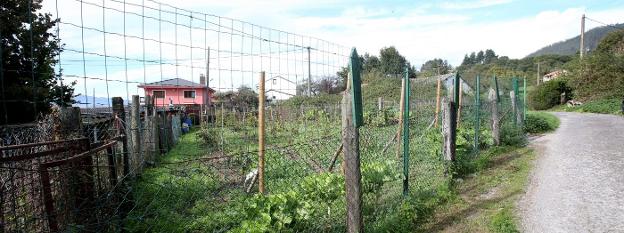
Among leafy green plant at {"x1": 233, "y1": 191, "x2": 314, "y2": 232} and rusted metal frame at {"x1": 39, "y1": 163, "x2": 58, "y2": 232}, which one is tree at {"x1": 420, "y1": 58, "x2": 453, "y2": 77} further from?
rusted metal frame at {"x1": 39, "y1": 163, "x2": 58, "y2": 232}

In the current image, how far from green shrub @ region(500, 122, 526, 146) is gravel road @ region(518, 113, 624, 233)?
68cm

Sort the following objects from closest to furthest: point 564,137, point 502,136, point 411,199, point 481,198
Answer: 1. point 411,199
2. point 481,198
3. point 502,136
4. point 564,137

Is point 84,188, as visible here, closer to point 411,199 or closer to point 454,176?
point 411,199

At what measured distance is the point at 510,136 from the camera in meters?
12.1

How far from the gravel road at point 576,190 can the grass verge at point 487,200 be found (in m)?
0.20

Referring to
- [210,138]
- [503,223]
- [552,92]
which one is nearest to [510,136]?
[503,223]

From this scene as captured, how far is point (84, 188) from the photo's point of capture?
3.87 metres

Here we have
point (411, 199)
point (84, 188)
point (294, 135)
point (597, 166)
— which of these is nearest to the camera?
point (84, 188)

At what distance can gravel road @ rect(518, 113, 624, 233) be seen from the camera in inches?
208

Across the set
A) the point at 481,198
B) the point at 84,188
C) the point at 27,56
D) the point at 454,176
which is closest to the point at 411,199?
the point at 481,198

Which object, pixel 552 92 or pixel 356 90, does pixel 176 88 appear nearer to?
pixel 356 90

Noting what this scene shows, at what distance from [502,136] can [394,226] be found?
316 inches

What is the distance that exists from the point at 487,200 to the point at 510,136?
251 inches

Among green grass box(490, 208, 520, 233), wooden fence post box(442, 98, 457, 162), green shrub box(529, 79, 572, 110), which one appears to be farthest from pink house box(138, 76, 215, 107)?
green shrub box(529, 79, 572, 110)
